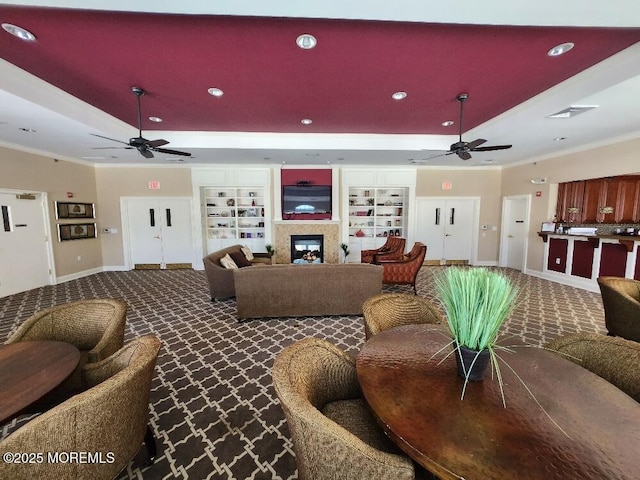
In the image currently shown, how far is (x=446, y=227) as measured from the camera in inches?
289

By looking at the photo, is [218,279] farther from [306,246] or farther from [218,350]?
[306,246]

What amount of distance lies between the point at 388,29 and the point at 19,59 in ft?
11.3

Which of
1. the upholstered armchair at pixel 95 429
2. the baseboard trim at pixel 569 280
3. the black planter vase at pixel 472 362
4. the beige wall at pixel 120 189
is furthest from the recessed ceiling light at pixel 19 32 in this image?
the baseboard trim at pixel 569 280

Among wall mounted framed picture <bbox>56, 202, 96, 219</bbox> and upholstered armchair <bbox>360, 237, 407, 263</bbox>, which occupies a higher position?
wall mounted framed picture <bbox>56, 202, 96, 219</bbox>

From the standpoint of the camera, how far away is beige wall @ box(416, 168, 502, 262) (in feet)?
23.4

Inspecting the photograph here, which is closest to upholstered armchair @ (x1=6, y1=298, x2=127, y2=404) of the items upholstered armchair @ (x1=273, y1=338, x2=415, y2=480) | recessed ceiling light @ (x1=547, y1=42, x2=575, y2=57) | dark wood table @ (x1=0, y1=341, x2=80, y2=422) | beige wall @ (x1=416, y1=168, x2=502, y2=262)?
dark wood table @ (x1=0, y1=341, x2=80, y2=422)

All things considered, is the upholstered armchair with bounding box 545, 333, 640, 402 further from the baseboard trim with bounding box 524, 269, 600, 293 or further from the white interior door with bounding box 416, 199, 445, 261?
the white interior door with bounding box 416, 199, 445, 261

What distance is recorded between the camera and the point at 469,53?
2.37 metres

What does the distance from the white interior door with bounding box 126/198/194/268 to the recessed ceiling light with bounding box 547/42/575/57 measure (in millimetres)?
7158

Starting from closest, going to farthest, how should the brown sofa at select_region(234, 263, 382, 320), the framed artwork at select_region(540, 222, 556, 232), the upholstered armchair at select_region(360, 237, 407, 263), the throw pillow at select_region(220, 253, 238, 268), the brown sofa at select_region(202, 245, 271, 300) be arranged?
the brown sofa at select_region(234, 263, 382, 320), the brown sofa at select_region(202, 245, 271, 300), the throw pillow at select_region(220, 253, 238, 268), the framed artwork at select_region(540, 222, 556, 232), the upholstered armchair at select_region(360, 237, 407, 263)

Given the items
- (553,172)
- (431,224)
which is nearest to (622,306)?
(553,172)

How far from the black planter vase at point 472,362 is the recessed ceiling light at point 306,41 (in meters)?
2.44

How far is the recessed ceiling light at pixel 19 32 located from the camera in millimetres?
1990

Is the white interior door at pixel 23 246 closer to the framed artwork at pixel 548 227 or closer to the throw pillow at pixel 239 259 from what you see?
the throw pillow at pixel 239 259
